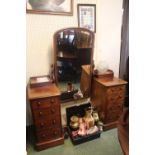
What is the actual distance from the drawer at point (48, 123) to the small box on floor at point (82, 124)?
1.07ft

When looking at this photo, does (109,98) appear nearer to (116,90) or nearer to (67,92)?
(116,90)

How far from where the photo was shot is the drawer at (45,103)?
5.94 ft

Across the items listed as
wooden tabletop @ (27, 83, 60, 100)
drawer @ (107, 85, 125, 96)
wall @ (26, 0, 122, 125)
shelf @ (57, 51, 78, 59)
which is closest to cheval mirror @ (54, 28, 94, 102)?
shelf @ (57, 51, 78, 59)

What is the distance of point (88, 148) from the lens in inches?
80.4

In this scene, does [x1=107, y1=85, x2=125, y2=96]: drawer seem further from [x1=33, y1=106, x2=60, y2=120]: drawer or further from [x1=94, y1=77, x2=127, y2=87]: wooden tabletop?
[x1=33, y1=106, x2=60, y2=120]: drawer

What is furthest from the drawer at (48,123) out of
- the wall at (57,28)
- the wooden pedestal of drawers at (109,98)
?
the wooden pedestal of drawers at (109,98)

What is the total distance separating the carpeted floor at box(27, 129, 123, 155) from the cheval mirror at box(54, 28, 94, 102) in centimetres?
66

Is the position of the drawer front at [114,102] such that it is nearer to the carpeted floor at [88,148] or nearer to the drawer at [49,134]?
the carpeted floor at [88,148]

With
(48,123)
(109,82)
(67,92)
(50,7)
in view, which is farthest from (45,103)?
(50,7)

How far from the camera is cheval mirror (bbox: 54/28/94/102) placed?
2160 millimetres

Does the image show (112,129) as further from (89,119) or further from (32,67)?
(32,67)

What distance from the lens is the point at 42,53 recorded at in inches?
85.0

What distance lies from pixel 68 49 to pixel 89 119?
104 centimetres
